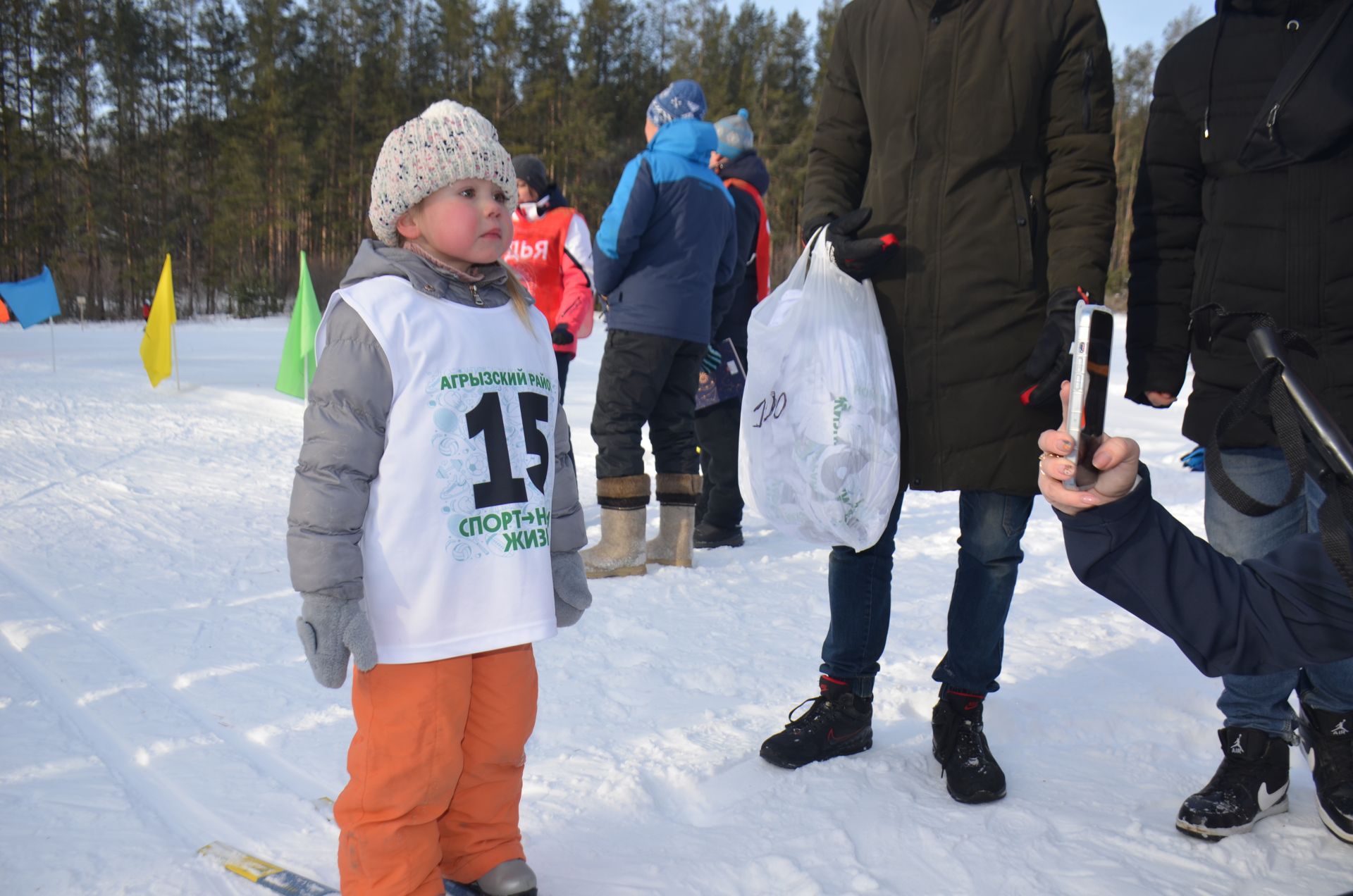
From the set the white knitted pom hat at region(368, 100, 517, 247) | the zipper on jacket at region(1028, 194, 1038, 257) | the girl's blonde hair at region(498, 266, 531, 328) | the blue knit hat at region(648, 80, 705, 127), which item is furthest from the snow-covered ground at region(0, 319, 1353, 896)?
the blue knit hat at region(648, 80, 705, 127)

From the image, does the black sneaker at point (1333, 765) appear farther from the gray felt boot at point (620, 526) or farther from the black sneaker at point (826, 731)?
the gray felt boot at point (620, 526)

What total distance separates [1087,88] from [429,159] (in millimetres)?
1491

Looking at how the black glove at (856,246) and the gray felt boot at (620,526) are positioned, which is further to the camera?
the gray felt boot at (620,526)

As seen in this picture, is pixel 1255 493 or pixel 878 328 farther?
pixel 878 328

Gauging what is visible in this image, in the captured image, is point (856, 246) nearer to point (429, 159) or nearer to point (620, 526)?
point (429, 159)

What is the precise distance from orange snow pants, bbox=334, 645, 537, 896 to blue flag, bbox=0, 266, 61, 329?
1179 centimetres

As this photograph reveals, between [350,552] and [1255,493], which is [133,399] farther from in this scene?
[1255,493]

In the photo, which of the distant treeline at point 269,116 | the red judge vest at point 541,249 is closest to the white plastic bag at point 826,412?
the red judge vest at point 541,249

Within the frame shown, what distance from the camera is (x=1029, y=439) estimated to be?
243cm

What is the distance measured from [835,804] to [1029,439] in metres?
0.98

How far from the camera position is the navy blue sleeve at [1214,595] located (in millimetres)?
1340

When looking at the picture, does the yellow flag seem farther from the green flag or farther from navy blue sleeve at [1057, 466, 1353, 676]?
navy blue sleeve at [1057, 466, 1353, 676]

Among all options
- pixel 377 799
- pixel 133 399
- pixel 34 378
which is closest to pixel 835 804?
pixel 377 799

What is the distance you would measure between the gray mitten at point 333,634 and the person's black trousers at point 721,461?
A: 10.8ft
